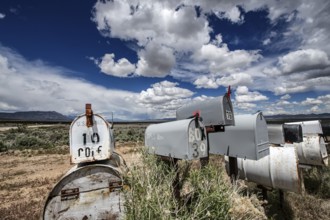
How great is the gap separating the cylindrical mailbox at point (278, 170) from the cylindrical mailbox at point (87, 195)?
12.8 ft

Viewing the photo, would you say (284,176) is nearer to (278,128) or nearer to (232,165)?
(232,165)

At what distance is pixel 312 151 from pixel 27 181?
11.4m

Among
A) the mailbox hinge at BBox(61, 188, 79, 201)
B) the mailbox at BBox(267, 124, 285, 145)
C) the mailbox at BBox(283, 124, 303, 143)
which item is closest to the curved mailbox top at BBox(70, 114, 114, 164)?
the mailbox hinge at BBox(61, 188, 79, 201)

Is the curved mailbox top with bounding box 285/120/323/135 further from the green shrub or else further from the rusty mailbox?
the rusty mailbox

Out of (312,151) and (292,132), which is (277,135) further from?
(312,151)

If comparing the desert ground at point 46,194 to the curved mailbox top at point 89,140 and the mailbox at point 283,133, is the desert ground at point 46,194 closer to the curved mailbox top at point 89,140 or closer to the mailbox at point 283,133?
the curved mailbox top at point 89,140

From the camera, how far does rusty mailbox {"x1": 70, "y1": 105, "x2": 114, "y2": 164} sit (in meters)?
4.01

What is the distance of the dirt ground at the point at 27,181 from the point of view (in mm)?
6214

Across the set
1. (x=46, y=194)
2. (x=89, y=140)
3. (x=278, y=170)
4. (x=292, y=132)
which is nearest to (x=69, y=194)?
(x=89, y=140)

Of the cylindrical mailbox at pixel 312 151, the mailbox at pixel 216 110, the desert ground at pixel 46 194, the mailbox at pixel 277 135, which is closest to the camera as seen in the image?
the mailbox at pixel 216 110

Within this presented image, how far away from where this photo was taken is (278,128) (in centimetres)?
698

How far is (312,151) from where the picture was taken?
25.9 ft

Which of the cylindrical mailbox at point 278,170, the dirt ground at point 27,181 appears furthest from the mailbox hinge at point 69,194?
the cylindrical mailbox at point 278,170

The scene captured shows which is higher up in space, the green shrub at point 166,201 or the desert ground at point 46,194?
the green shrub at point 166,201
